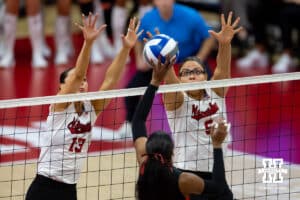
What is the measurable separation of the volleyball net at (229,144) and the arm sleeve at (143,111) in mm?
829

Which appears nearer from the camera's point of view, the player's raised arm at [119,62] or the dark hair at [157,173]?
the dark hair at [157,173]

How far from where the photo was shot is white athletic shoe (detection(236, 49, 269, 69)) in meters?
14.4

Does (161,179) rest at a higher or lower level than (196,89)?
lower

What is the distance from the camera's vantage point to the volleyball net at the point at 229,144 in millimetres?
8952

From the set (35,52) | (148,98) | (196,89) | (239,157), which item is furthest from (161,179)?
(35,52)

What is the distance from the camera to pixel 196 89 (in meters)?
7.65

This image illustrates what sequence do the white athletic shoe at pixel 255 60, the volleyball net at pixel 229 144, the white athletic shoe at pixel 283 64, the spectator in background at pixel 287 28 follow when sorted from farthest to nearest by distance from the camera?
the white athletic shoe at pixel 255 60
the white athletic shoe at pixel 283 64
the spectator in background at pixel 287 28
the volleyball net at pixel 229 144

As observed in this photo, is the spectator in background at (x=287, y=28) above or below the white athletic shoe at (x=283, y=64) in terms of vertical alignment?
above

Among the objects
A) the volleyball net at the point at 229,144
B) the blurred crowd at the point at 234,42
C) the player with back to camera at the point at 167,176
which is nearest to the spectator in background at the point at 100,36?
the blurred crowd at the point at 234,42

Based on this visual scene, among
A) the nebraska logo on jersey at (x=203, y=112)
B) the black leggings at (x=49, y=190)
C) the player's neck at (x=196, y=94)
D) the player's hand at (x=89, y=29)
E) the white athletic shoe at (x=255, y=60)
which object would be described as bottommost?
the black leggings at (x=49, y=190)

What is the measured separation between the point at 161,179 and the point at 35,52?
332 inches

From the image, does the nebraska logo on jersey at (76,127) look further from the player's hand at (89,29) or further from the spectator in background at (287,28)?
the spectator in background at (287,28)

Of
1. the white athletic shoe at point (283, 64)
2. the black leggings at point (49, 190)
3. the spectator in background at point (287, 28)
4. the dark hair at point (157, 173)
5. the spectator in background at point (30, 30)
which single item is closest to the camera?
the dark hair at point (157, 173)

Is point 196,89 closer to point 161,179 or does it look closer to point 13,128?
point 161,179
